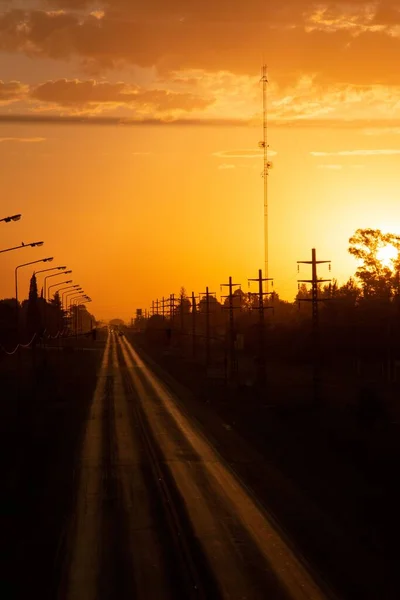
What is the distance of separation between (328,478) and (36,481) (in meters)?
9.84

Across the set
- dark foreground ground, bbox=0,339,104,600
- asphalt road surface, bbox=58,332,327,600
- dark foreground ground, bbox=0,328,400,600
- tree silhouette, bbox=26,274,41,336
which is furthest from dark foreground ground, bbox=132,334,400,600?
A: tree silhouette, bbox=26,274,41,336

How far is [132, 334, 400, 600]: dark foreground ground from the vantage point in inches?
727

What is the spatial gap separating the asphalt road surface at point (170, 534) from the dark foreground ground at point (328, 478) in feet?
2.44

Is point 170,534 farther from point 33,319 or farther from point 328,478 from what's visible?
point 33,319

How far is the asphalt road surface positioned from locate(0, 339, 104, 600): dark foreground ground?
48cm

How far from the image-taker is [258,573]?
17.3m

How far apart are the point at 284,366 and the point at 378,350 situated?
1957 centimetres

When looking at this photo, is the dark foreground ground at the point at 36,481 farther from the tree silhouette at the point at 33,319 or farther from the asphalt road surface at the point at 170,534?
the tree silhouette at the point at 33,319

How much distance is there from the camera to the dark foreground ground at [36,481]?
17.9 meters

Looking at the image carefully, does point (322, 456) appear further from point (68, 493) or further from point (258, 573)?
point (258, 573)

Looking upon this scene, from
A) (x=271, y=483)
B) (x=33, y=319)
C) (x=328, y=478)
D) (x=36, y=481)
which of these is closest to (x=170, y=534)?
(x=271, y=483)

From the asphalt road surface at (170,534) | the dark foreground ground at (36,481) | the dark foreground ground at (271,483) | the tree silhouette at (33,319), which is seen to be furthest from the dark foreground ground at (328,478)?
the tree silhouette at (33,319)

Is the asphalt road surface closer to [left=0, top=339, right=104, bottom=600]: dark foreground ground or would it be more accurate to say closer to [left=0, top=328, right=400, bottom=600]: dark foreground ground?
[left=0, top=328, right=400, bottom=600]: dark foreground ground

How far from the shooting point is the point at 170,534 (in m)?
20.5
